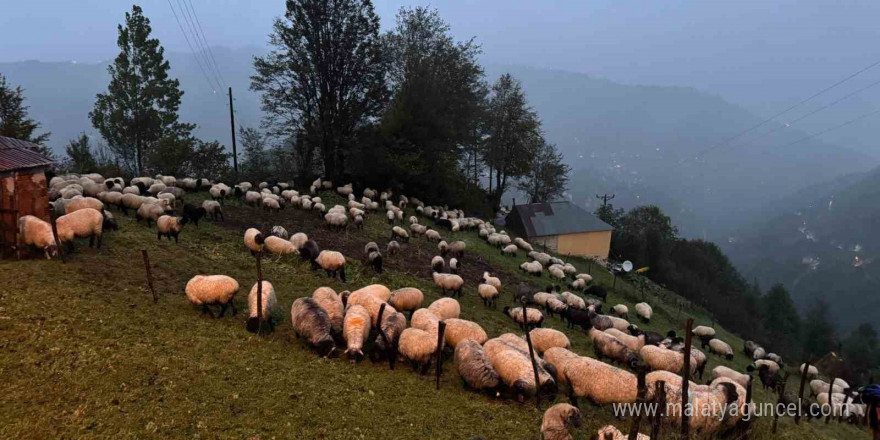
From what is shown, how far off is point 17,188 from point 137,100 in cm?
3271

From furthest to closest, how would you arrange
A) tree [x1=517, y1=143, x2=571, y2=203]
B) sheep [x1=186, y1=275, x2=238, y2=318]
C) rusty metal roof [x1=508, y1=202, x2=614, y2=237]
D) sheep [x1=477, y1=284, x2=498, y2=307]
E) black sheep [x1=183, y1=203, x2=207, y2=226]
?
tree [x1=517, y1=143, x2=571, y2=203] → rusty metal roof [x1=508, y1=202, x2=614, y2=237] → black sheep [x1=183, y1=203, x2=207, y2=226] → sheep [x1=477, y1=284, x2=498, y2=307] → sheep [x1=186, y1=275, x2=238, y2=318]

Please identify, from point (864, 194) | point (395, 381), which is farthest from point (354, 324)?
point (864, 194)

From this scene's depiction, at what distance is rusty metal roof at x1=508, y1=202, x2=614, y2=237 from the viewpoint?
1999 inches

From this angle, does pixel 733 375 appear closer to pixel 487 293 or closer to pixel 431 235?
pixel 487 293

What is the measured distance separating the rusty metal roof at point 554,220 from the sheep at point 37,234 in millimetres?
42782

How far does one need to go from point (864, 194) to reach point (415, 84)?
753ft

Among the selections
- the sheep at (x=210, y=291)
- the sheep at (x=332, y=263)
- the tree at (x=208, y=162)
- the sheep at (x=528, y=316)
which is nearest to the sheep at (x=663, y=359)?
the sheep at (x=528, y=316)

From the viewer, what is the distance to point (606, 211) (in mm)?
73000

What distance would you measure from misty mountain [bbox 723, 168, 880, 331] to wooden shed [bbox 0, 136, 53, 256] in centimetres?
13239

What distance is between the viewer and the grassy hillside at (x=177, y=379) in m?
7.62

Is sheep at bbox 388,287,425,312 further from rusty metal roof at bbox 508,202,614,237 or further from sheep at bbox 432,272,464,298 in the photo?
rusty metal roof at bbox 508,202,614,237

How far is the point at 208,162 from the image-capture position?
37.9m

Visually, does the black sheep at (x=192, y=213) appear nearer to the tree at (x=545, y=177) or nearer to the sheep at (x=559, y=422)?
the sheep at (x=559, y=422)

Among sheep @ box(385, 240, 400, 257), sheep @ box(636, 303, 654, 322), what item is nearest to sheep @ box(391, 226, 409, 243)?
sheep @ box(385, 240, 400, 257)
